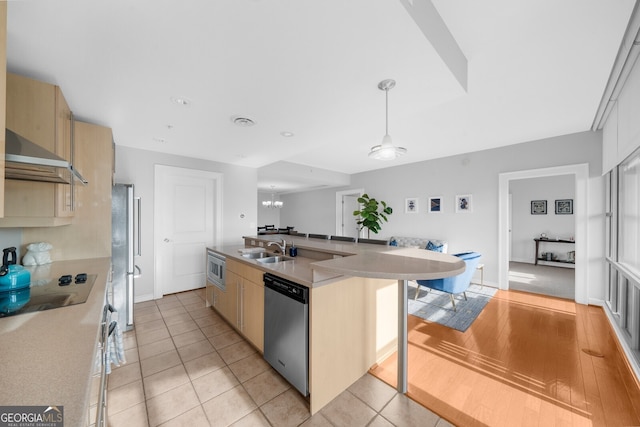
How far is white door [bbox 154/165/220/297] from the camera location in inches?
149

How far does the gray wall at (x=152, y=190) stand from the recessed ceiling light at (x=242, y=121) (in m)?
1.91

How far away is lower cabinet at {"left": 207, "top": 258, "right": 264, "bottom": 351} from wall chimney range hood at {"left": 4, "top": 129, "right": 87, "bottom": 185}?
1420mm

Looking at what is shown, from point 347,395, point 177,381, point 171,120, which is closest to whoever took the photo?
point 347,395

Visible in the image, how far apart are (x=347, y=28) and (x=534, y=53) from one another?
5.09 feet

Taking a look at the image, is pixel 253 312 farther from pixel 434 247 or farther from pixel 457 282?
pixel 434 247

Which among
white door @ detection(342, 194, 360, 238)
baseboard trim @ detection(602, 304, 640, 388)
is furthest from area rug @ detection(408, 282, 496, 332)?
white door @ detection(342, 194, 360, 238)

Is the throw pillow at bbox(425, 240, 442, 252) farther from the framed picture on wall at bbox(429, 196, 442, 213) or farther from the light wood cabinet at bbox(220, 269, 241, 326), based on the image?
the light wood cabinet at bbox(220, 269, 241, 326)

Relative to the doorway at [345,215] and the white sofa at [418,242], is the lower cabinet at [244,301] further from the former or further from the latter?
Answer: the doorway at [345,215]

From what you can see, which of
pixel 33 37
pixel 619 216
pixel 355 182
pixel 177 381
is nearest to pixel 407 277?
pixel 177 381

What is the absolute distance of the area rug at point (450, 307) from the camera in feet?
9.65


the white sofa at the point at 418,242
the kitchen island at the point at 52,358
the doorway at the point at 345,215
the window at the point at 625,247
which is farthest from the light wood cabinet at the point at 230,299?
the doorway at the point at 345,215

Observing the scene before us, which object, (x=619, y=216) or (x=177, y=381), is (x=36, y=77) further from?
(x=619, y=216)

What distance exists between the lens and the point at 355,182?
22.1 feet

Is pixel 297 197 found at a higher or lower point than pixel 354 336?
higher
